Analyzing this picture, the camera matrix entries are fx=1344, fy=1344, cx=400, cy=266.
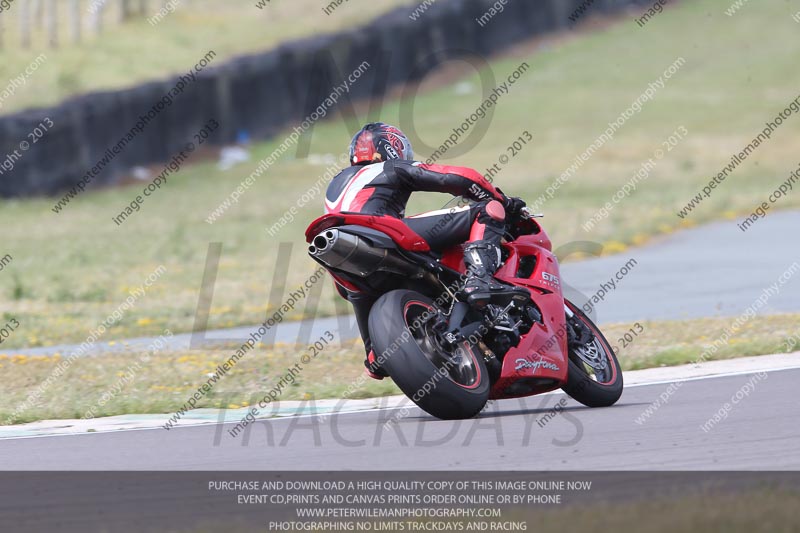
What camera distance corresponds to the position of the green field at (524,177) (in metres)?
16.7

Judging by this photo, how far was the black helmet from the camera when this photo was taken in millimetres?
8094

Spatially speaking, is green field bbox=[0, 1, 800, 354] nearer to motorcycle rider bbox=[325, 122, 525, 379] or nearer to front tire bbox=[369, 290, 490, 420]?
motorcycle rider bbox=[325, 122, 525, 379]

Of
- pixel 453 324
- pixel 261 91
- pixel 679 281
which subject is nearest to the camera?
pixel 453 324

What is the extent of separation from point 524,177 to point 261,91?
26.7ft

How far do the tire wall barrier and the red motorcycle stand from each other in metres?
18.9

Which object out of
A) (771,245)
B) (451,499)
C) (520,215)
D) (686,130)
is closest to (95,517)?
(451,499)

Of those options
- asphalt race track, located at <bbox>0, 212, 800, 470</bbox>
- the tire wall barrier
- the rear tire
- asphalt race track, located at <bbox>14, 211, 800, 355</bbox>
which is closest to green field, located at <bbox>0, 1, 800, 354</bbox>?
the tire wall barrier

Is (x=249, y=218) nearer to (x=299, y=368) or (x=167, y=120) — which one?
(x=167, y=120)

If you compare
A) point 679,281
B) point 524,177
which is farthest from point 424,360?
point 524,177

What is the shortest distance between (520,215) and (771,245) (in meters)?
10.2

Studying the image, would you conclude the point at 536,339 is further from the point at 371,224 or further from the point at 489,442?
the point at 371,224

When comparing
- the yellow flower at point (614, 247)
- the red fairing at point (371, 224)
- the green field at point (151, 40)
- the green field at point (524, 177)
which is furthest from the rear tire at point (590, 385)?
the green field at point (151, 40)

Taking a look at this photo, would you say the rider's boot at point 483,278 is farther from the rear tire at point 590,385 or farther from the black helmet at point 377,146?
the black helmet at point 377,146

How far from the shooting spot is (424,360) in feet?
23.7
